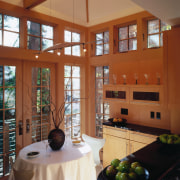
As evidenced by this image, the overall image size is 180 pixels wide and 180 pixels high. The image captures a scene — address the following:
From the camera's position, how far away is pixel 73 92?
178 inches

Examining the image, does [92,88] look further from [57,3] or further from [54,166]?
[54,166]

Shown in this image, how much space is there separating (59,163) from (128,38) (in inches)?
116

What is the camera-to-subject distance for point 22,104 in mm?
3594

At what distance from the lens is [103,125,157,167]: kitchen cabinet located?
326 centimetres

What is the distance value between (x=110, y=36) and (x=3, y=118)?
112 inches

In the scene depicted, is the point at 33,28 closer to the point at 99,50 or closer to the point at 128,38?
the point at 99,50

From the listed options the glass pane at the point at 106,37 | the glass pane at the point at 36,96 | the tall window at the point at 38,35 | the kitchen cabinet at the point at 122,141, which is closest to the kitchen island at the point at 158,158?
the kitchen cabinet at the point at 122,141

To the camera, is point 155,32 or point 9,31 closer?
point 9,31

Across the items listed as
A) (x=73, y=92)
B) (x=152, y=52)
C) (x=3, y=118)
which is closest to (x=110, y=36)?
(x=152, y=52)

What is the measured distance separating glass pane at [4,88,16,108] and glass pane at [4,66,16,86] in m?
0.11

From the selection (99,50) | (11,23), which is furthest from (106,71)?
(11,23)

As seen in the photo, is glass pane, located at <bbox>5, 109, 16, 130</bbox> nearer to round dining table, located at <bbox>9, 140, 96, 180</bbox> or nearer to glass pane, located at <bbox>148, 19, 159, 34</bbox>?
round dining table, located at <bbox>9, 140, 96, 180</bbox>

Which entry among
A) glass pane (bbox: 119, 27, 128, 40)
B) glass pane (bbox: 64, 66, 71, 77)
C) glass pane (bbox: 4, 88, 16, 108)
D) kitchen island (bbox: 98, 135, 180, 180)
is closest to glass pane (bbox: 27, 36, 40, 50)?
glass pane (bbox: 64, 66, 71, 77)

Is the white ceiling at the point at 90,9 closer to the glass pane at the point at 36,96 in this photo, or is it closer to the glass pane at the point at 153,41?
the glass pane at the point at 153,41
